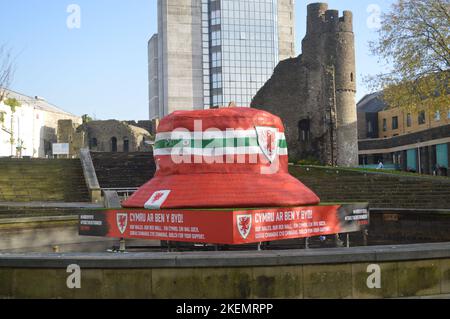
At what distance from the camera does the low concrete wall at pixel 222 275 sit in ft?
24.7

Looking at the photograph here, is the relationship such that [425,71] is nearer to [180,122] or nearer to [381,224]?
[381,224]

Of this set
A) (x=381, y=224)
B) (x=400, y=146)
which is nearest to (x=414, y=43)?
(x=381, y=224)

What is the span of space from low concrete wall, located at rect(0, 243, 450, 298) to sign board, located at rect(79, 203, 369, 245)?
2.18 m

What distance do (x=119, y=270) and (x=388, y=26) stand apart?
22403mm

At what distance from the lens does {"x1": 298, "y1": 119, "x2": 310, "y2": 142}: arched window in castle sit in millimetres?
47312

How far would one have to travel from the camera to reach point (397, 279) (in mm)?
7836

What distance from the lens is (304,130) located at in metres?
47.9

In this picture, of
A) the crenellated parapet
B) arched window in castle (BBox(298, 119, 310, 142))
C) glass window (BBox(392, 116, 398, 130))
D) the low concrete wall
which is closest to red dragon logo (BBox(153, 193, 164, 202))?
the low concrete wall

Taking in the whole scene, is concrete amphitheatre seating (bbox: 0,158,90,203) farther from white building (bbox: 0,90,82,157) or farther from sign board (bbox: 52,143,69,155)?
white building (bbox: 0,90,82,157)

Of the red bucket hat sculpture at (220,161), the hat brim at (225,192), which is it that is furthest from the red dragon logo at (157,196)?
the hat brim at (225,192)

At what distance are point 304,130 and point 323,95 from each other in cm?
369

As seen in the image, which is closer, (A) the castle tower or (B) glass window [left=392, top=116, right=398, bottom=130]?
(A) the castle tower

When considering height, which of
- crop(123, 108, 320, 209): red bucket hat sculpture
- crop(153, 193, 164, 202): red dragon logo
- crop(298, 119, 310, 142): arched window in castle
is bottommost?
crop(153, 193, 164, 202): red dragon logo

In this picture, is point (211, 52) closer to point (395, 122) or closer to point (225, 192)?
point (395, 122)
